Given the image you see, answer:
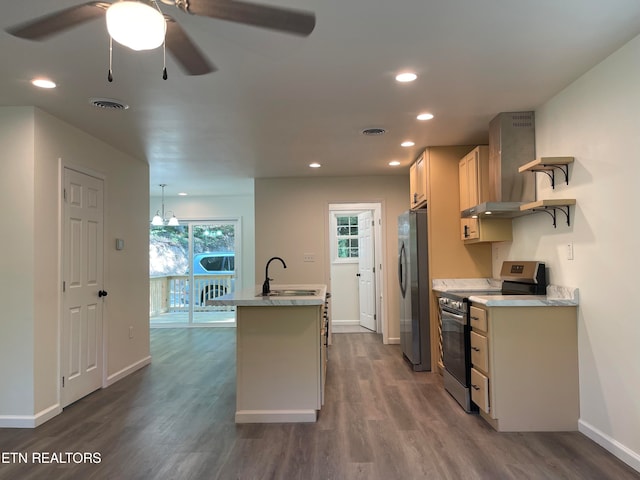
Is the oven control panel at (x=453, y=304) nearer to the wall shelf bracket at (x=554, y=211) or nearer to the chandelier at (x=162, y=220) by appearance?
the wall shelf bracket at (x=554, y=211)

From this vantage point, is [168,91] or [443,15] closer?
[443,15]

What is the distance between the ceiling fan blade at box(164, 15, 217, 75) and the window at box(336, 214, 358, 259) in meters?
5.77

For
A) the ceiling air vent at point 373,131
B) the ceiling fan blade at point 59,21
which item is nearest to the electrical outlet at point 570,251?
the ceiling air vent at point 373,131

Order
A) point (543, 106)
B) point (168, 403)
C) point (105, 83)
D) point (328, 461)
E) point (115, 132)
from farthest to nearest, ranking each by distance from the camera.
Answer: point (115, 132) < point (168, 403) < point (543, 106) < point (105, 83) < point (328, 461)

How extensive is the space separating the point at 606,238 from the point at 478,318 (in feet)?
3.28

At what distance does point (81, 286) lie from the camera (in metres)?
3.82

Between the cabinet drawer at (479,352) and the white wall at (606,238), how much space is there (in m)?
0.61

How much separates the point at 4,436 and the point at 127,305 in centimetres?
177

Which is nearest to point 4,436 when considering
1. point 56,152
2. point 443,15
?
point 56,152

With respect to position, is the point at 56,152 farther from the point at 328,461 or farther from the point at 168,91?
the point at 328,461

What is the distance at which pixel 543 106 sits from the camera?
3361 millimetres

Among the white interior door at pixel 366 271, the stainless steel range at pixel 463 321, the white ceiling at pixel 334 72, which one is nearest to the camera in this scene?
the white ceiling at pixel 334 72

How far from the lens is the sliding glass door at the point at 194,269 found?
7.94 meters

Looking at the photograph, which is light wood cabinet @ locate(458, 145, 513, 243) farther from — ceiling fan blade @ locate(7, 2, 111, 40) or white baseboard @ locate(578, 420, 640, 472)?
ceiling fan blade @ locate(7, 2, 111, 40)
